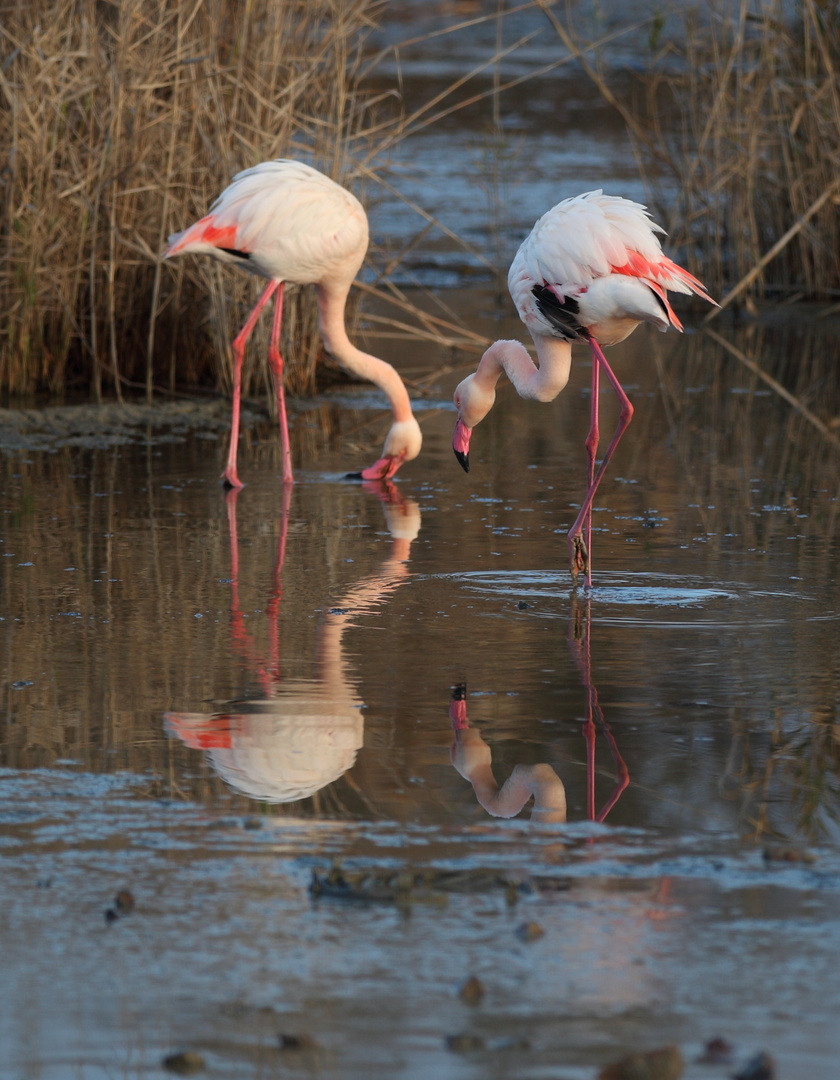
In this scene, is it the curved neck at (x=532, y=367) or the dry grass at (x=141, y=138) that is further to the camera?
the dry grass at (x=141, y=138)

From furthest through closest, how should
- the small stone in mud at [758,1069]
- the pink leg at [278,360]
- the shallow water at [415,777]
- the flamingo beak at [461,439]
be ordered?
the pink leg at [278,360] < the flamingo beak at [461,439] < the shallow water at [415,777] < the small stone in mud at [758,1069]

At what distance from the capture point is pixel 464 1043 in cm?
261

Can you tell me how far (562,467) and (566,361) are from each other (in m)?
1.73

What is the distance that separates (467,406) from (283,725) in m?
2.68

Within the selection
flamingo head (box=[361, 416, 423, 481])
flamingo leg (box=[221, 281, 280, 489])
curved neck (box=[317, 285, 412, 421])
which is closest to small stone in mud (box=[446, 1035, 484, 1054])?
flamingo leg (box=[221, 281, 280, 489])

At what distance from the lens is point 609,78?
1182 inches

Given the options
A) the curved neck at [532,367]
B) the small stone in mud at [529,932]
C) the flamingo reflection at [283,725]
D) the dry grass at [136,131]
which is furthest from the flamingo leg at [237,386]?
the small stone in mud at [529,932]

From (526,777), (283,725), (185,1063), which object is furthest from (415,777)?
(185,1063)

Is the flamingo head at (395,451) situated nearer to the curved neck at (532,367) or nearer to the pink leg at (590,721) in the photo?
the curved neck at (532,367)

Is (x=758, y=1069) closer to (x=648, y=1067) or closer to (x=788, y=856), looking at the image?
(x=648, y=1067)

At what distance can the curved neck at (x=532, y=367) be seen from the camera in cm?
633

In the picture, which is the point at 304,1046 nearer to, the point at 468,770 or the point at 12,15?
the point at 468,770

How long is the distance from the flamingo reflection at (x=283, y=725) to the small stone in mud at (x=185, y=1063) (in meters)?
1.15

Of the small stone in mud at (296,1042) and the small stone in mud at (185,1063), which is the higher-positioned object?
the small stone in mud at (296,1042)
